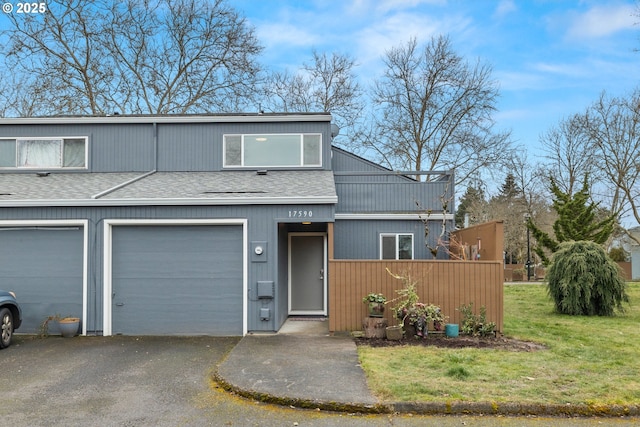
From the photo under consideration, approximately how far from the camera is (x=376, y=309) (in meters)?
8.74

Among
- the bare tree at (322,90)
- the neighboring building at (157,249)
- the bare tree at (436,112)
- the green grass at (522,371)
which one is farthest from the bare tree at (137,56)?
the green grass at (522,371)

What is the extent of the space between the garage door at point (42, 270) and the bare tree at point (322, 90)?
18113mm

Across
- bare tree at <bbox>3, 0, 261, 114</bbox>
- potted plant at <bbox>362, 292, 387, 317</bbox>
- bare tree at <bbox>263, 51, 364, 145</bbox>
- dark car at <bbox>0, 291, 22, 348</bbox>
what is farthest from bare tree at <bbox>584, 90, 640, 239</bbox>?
dark car at <bbox>0, 291, 22, 348</bbox>

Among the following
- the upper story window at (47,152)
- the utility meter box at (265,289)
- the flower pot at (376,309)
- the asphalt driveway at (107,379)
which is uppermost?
the upper story window at (47,152)

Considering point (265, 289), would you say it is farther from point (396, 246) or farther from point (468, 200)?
point (468, 200)

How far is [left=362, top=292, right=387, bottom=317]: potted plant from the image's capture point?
344 inches

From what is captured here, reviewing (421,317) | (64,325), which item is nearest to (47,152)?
(64,325)

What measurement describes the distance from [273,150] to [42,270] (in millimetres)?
5905

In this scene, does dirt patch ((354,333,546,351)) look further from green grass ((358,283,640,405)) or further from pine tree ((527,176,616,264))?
pine tree ((527,176,616,264))

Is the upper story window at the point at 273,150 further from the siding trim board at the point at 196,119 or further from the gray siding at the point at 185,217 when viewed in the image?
the gray siding at the point at 185,217

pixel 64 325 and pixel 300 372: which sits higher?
pixel 64 325

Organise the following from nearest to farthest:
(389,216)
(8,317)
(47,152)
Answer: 1. (8,317)
2. (389,216)
3. (47,152)

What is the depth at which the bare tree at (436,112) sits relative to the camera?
25.0 metres

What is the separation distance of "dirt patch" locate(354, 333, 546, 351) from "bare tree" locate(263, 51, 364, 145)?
19014mm
